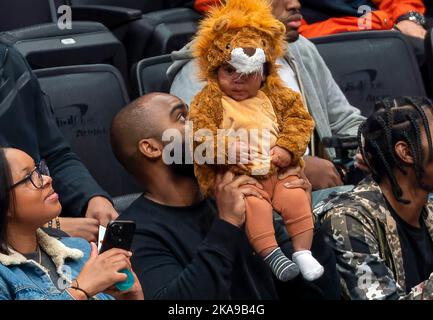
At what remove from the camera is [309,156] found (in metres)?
4.18

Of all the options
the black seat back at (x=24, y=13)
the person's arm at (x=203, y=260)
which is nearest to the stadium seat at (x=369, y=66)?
the black seat back at (x=24, y=13)

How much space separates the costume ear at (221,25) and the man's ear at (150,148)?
14.8 inches

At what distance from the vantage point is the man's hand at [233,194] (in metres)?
3.19

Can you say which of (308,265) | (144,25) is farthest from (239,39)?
(144,25)

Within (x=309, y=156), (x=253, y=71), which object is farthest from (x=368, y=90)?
(x=253, y=71)

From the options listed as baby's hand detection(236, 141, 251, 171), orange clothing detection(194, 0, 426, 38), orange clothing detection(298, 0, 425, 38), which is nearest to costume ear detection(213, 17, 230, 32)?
baby's hand detection(236, 141, 251, 171)

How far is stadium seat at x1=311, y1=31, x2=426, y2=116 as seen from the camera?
4.81 meters

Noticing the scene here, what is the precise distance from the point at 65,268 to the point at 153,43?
2171 millimetres

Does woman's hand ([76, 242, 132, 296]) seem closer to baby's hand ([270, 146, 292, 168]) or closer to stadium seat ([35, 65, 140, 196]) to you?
baby's hand ([270, 146, 292, 168])

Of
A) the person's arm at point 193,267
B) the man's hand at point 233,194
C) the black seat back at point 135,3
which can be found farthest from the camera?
the black seat back at point 135,3

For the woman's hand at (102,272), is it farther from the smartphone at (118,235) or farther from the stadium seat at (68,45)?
the stadium seat at (68,45)

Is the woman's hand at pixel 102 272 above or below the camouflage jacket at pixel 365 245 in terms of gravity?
above

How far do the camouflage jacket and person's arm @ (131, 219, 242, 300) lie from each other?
1.10ft
